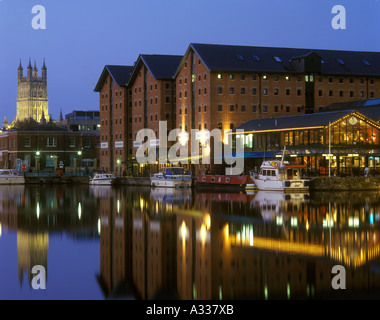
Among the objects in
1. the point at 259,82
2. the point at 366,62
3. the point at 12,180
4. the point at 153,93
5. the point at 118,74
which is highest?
the point at 118,74

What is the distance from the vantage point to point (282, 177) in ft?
209

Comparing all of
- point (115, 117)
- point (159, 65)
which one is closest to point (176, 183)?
point (159, 65)

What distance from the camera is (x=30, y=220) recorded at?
38.3 meters

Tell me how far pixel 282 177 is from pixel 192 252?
3950 centimetres

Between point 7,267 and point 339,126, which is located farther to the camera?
point 339,126

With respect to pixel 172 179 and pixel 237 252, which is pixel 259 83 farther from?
pixel 237 252

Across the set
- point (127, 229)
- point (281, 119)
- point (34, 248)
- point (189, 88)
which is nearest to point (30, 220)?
point (127, 229)

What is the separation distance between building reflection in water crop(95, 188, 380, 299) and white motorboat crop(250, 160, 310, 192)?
1867 cm

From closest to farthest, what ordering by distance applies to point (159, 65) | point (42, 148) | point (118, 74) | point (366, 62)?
point (366, 62) < point (159, 65) < point (118, 74) < point (42, 148)

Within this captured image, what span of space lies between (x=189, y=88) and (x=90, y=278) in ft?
231

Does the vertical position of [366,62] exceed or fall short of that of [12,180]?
it exceeds it

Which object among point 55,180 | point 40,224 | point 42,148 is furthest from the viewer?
point 42,148

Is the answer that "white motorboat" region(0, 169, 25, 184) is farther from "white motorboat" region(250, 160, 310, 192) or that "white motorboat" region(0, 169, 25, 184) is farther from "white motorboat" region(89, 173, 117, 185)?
"white motorboat" region(250, 160, 310, 192)

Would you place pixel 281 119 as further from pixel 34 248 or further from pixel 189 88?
pixel 34 248
